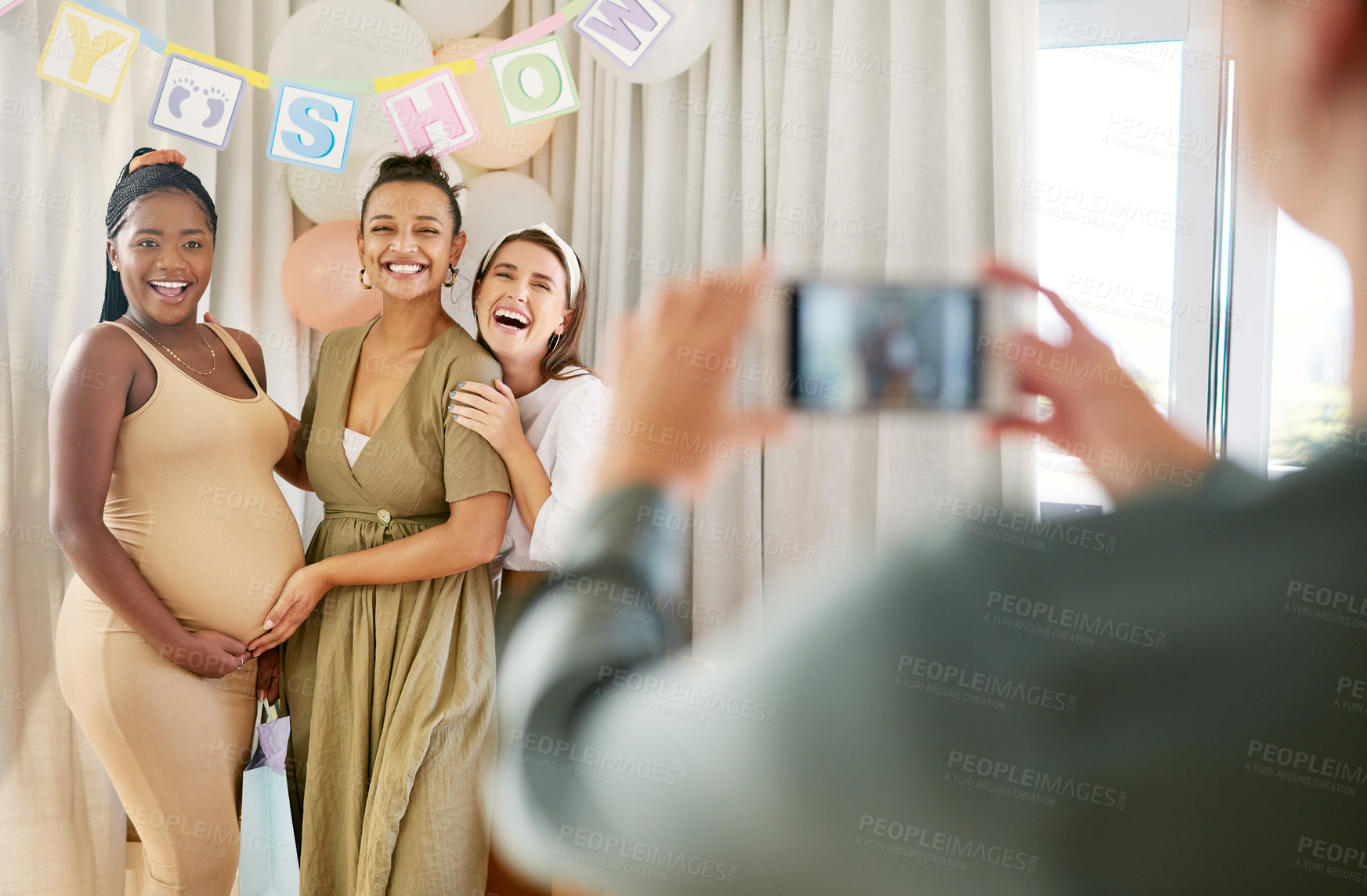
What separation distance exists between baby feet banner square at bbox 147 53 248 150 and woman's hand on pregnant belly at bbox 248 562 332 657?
0.79 metres

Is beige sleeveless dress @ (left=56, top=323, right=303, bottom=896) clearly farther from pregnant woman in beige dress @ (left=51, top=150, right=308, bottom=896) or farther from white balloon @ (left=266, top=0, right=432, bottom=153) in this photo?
white balloon @ (left=266, top=0, right=432, bottom=153)

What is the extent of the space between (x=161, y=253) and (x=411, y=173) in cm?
43

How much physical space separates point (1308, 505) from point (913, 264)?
1.71 m

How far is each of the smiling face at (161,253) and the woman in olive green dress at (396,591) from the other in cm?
25

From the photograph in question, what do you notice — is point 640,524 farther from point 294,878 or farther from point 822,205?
point 822,205

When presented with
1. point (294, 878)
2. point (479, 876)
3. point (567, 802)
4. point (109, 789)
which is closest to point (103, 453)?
point (109, 789)

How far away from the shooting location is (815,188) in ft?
6.36

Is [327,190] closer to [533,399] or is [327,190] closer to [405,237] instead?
[405,237]

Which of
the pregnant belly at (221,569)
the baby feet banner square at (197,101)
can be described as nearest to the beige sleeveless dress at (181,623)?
the pregnant belly at (221,569)

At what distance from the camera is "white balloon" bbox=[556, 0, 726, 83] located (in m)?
1.67

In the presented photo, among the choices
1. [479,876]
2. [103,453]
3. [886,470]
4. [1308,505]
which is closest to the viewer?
[1308,505]

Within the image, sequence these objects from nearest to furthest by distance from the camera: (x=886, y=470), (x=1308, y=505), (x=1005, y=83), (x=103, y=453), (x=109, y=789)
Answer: (x=1308, y=505), (x=103, y=453), (x=109, y=789), (x=1005, y=83), (x=886, y=470)

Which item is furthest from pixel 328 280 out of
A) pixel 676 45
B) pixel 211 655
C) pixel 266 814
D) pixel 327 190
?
pixel 266 814

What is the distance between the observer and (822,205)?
1.94 m
